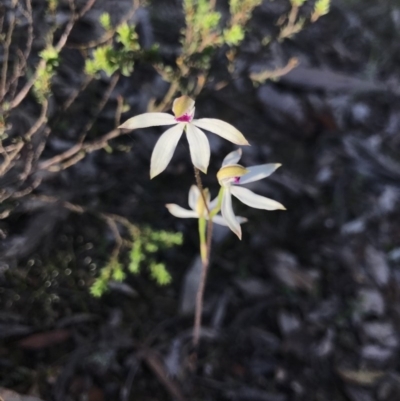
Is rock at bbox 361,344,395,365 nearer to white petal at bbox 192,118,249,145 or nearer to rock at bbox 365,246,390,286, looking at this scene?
rock at bbox 365,246,390,286

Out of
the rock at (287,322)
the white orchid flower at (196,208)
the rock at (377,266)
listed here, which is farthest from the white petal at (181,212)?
the rock at (377,266)

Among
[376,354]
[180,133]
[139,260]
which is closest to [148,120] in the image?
[180,133]

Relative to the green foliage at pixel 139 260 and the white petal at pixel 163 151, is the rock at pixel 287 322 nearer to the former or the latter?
the green foliage at pixel 139 260

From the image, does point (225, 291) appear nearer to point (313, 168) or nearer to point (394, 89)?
point (313, 168)

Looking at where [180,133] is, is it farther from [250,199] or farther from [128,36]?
[128,36]

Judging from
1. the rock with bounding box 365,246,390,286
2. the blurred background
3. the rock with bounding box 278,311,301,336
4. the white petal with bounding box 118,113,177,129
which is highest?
the white petal with bounding box 118,113,177,129

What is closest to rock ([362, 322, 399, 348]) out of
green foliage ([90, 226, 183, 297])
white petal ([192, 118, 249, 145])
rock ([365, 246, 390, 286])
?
rock ([365, 246, 390, 286])
